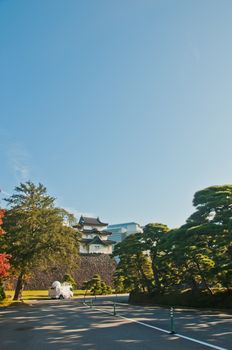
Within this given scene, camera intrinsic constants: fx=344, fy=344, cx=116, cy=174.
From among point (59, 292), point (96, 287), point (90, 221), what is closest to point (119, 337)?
point (59, 292)

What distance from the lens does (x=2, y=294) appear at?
29922 mm

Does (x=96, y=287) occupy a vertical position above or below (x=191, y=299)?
above

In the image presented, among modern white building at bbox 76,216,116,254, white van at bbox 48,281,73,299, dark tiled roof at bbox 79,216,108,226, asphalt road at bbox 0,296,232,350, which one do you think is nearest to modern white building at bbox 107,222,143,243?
dark tiled roof at bbox 79,216,108,226

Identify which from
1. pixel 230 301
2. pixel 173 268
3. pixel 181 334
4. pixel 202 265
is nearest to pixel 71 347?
pixel 181 334

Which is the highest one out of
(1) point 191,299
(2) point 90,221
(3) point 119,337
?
(2) point 90,221

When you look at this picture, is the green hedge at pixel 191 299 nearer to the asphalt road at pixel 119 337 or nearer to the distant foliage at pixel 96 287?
the asphalt road at pixel 119 337

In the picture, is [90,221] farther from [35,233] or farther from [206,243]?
[206,243]

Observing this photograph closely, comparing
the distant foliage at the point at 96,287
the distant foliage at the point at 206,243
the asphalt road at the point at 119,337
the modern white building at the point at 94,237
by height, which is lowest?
the asphalt road at the point at 119,337

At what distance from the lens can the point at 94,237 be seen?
67.8 meters

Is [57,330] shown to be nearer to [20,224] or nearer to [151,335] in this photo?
[151,335]

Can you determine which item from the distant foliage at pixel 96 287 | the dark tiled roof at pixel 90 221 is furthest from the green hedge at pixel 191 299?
the dark tiled roof at pixel 90 221

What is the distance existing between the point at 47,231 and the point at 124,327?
2016 centimetres

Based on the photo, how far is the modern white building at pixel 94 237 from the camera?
6656 centimetres

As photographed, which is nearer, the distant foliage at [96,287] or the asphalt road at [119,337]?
the asphalt road at [119,337]
